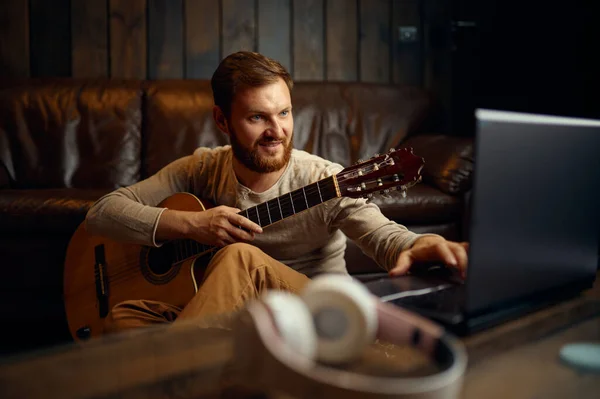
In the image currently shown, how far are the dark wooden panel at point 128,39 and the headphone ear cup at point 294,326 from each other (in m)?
3.25

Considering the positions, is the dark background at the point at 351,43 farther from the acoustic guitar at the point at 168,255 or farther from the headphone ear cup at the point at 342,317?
the headphone ear cup at the point at 342,317

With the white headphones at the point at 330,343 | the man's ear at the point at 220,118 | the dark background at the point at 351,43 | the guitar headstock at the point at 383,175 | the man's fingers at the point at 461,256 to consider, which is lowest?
the man's fingers at the point at 461,256

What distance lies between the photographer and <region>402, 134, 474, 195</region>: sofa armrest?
2.70 meters

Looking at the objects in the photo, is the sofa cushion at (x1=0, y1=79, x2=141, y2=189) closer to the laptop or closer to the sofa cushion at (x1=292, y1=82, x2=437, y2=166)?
the sofa cushion at (x1=292, y1=82, x2=437, y2=166)

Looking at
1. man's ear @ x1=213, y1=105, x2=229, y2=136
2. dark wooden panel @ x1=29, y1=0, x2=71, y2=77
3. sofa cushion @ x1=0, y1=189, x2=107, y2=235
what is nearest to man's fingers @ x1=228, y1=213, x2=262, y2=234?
man's ear @ x1=213, y1=105, x2=229, y2=136

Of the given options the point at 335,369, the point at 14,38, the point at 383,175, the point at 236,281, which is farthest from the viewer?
the point at 14,38

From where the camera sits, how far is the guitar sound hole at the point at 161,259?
1776 millimetres

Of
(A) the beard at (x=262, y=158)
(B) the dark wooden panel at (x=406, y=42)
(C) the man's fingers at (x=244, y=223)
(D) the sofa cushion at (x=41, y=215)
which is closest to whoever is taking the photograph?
(C) the man's fingers at (x=244, y=223)

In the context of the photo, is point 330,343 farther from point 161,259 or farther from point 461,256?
point 161,259

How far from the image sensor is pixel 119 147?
3.05m

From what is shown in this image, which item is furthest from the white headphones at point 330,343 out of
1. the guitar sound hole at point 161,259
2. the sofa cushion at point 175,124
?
the sofa cushion at point 175,124

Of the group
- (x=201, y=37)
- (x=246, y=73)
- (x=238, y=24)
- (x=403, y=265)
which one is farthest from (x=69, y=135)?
(x=403, y=265)

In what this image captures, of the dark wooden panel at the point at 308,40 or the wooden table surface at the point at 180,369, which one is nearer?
the wooden table surface at the point at 180,369

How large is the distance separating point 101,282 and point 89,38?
6.85ft
